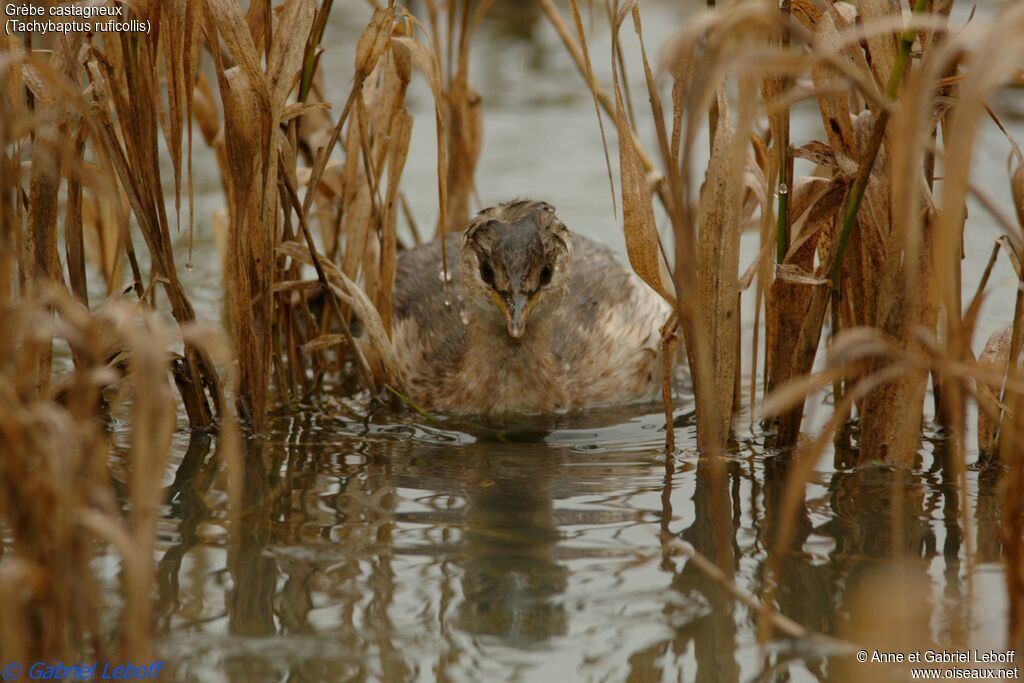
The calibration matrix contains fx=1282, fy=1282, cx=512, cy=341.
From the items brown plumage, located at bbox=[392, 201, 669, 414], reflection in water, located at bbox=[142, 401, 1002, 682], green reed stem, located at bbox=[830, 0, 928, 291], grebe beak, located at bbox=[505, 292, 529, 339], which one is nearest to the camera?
reflection in water, located at bbox=[142, 401, 1002, 682]

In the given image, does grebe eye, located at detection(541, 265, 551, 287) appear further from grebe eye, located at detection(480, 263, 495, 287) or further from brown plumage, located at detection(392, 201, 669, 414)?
grebe eye, located at detection(480, 263, 495, 287)

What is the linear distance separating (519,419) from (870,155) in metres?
2.18

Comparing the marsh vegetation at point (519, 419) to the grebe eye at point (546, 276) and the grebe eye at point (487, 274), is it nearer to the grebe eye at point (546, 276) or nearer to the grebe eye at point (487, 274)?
the grebe eye at point (487, 274)

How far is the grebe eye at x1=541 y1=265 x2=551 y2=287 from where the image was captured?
17.4ft

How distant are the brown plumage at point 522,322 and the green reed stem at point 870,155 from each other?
1.41 meters

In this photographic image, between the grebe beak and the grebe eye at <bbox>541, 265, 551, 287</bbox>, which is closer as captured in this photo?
the grebe beak

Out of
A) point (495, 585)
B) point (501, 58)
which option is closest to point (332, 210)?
point (495, 585)

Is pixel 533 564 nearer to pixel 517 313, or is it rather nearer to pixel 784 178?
pixel 784 178

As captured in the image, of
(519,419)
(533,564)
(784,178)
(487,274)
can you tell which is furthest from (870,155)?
(519,419)

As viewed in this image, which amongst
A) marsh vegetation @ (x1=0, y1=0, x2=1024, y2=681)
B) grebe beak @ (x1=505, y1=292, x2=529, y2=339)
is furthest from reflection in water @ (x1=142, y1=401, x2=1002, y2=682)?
grebe beak @ (x1=505, y1=292, x2=529, y2=339)

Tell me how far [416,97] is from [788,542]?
20.1 feet

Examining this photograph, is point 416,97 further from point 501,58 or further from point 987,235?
point 987,235

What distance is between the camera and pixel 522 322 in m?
5.16

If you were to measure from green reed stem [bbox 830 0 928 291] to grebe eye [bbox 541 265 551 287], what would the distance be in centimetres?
137
